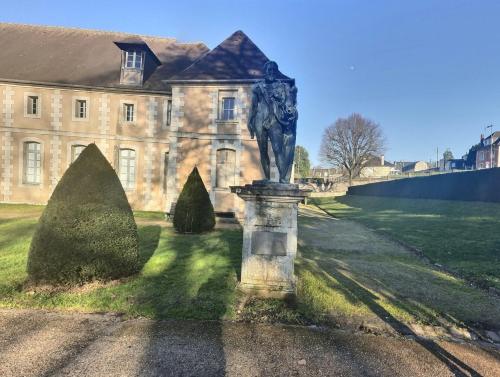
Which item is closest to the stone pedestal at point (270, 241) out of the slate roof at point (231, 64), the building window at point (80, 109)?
the slate roof at point (231, 64)

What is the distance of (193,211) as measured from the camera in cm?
1073

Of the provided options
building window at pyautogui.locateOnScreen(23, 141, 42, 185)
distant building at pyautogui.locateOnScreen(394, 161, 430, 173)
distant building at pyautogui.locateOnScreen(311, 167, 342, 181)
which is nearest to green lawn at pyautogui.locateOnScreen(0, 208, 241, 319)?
building window at pyautogui.locateOnScreen(23, 141, 42, 185)

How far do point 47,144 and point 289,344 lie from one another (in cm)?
1941

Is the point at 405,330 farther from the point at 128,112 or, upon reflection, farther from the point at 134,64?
the point at 134,64

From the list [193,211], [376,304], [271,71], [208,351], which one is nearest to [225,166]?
[193,211]

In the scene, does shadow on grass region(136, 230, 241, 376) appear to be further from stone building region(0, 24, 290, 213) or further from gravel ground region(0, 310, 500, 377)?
stone building region(0, 24, 290, 213)

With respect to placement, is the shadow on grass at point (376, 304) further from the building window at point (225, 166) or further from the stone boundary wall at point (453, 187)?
the stone boundary wall at point (453, 187)

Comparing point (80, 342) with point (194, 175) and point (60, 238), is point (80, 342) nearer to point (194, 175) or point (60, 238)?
point (60, 238)

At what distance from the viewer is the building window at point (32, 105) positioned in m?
18.8

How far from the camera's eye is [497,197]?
15.6m

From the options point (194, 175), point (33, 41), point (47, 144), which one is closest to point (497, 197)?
point (194, 175)

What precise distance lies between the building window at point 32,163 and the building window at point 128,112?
4.93 metres

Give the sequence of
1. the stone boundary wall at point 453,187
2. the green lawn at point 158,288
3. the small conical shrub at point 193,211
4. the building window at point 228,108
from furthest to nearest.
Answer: the building window at point 228,108, the stone boundary wall at point 453,187, the small conical shrub at point 193,211, the green lawn at point 158,288

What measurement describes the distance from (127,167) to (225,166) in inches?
238
